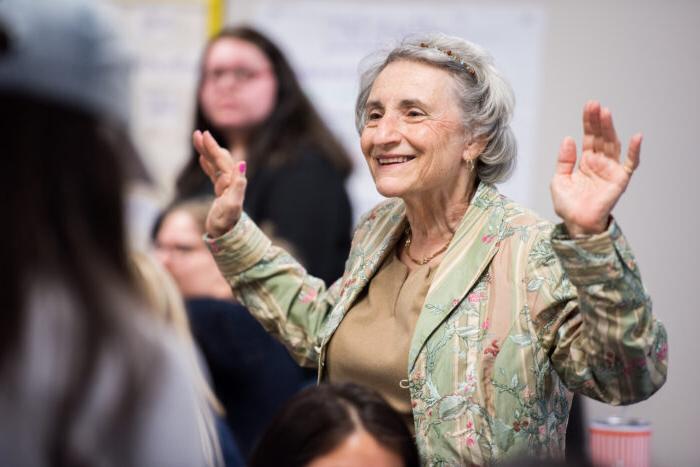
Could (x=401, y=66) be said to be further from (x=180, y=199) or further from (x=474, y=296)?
(x=180, y=199)

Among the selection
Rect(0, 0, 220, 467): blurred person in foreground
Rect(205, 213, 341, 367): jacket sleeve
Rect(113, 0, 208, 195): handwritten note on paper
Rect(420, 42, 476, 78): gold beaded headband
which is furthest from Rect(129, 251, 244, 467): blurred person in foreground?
Rect(113, 0, 208, 195): handwritten note on paper

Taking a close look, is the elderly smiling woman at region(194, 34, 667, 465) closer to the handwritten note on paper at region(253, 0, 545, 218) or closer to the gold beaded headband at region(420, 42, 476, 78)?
the gold beaded headband at region(420, 42, 476, 78)

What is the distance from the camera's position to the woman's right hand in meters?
2.09

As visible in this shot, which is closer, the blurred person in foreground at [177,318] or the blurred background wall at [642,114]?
the blurred person in foreground at [177,318]

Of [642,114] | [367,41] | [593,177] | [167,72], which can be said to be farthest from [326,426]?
[167,72]

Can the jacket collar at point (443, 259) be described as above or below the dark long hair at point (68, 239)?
below

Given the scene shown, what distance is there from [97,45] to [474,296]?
110 centimetres

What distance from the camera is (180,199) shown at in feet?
10.9

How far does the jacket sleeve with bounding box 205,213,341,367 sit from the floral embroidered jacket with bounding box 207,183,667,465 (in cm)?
10

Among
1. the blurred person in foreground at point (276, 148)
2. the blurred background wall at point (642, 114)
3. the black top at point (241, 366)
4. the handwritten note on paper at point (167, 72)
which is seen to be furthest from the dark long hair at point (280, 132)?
the handwritten note on paper at point (167, 72)

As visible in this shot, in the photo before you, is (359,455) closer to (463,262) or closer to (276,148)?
(463,262)

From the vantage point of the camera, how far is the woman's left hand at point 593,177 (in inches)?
59.9

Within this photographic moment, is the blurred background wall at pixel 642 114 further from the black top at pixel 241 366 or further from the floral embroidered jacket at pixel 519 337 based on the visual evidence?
the floral embroidered jacket at pixel 519 337

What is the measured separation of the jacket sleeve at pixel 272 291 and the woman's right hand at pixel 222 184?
0.07ft
